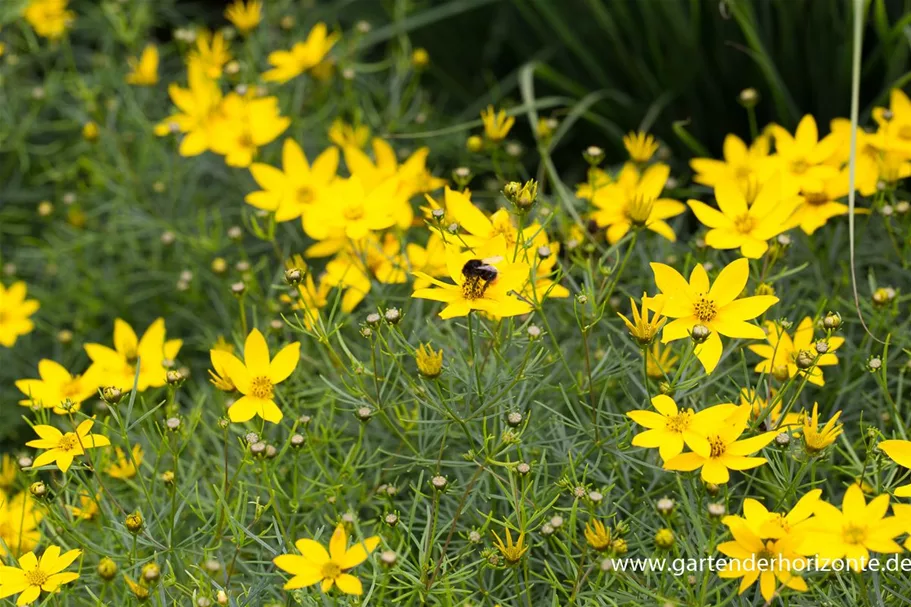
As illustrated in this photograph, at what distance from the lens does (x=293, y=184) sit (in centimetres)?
169

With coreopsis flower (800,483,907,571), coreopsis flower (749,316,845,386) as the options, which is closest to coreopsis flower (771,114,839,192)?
coreopsis flower (749,316,845,386)

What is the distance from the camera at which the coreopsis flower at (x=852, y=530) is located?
941 mm

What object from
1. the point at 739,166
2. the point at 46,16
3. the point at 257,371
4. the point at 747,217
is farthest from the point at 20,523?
the point at 46,16

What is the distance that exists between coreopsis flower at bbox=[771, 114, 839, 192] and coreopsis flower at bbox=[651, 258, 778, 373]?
37cm

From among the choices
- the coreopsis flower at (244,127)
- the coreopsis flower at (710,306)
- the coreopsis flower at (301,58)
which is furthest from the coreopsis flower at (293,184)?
the coreopsis flower at (710,306)

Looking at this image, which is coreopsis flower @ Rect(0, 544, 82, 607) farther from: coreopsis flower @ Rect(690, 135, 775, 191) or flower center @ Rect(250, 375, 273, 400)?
coreopsis flower @ Rect(690, 135, 775, 191)

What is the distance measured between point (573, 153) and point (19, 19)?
50.3 inches

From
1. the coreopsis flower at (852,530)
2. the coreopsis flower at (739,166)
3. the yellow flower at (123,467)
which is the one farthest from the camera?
the coreopsis flower at (739,166)

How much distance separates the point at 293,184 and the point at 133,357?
0.42 metres

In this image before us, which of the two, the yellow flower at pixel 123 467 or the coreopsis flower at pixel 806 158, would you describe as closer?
the yellow flower at pixel 123 467

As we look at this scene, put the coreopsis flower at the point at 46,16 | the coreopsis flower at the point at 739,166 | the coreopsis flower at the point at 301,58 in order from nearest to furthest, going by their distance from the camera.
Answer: the coreopsis flower at the point at 739,166 → the coreopsis flower at the point at 301,58 → the coreopsis flower at the point at 46,16

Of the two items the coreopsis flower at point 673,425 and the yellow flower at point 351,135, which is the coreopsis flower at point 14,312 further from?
the coreopsis flower at point 673,425

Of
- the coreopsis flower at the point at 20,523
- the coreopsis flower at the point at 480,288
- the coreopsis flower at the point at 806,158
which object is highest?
the coreopsis flower at the point at 480,288

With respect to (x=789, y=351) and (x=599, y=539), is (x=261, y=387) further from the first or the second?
(x=789, y=351)
